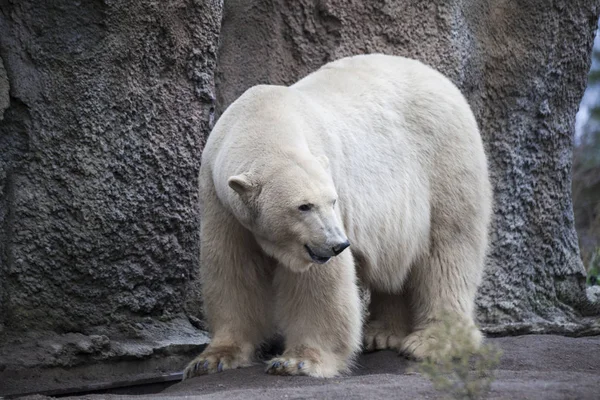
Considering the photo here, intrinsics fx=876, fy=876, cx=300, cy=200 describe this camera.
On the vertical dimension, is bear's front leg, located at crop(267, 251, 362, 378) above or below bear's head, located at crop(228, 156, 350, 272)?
below

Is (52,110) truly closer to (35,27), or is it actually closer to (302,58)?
(35,27)

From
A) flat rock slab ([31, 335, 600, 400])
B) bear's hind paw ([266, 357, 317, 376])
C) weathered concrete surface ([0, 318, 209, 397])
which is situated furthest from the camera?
weathered concrete surface ([0, 318, 209, 397])

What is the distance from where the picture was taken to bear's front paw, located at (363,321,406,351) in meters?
5.59

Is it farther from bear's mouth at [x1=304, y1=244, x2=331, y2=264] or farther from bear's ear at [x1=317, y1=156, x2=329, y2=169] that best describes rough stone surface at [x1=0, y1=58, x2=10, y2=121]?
bear's mouth at [x1=304, y1=244, x2=331, y2=264]

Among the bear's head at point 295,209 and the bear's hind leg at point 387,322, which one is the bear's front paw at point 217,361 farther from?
the bear's hind leg at point 387,322

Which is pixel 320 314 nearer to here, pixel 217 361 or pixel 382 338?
pixel 217 361

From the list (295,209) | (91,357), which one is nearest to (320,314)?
(295,209)

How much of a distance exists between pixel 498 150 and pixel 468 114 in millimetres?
1239

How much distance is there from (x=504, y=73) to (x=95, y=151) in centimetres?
331

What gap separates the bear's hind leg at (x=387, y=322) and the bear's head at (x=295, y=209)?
141cm

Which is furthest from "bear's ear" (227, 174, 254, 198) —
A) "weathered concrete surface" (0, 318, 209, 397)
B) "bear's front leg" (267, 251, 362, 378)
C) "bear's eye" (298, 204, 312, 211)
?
"weathered concrete surface" (0, 318, 209, 397)

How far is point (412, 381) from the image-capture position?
4059 mm

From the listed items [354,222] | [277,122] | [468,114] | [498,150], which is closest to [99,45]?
[277,122]

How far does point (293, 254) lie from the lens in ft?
14.3
